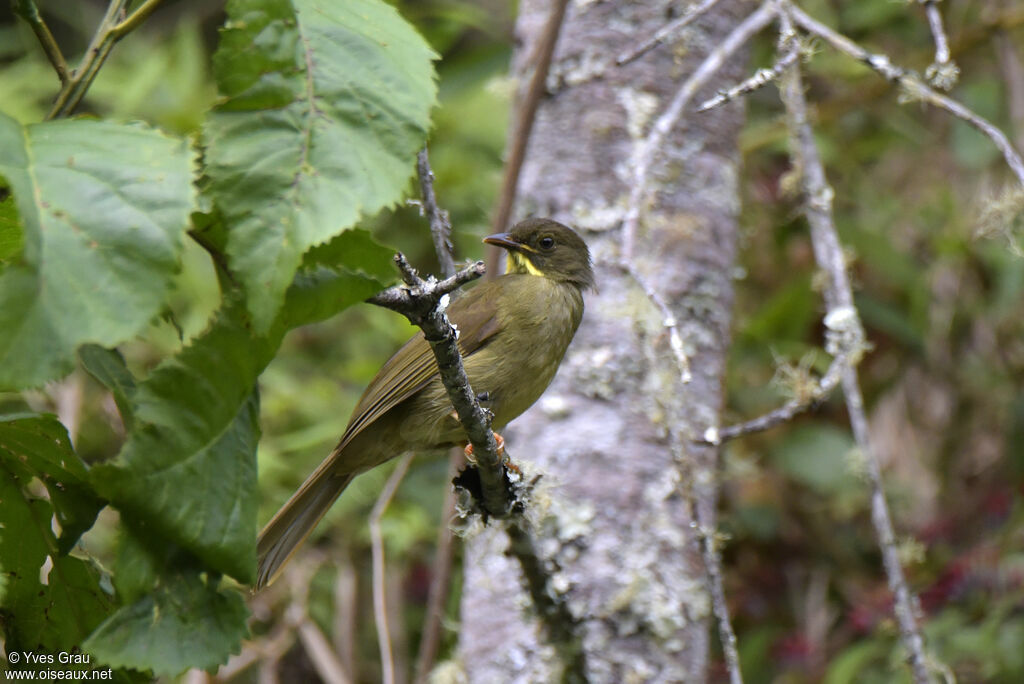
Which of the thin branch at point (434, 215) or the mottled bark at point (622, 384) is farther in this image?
the mottled bark at point (622, 384)

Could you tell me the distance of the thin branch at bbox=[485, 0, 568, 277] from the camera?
3543 mm

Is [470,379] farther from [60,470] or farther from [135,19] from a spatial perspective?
[135,19]

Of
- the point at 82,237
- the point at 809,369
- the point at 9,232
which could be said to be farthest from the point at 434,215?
the point at 809,369

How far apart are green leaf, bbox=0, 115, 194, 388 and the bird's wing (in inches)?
82.1

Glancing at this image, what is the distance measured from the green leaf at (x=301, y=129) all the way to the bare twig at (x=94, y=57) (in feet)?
0.70

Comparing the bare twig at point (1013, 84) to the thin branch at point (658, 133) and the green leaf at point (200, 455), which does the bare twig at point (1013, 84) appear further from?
the green leaf at point (200, 455)

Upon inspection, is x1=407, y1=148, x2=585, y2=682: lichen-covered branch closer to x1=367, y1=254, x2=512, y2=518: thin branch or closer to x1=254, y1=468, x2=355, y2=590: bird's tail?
x1=367, y1=254, x2=512, y2=518: thin branch

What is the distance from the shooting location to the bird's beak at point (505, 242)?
3.66 meters

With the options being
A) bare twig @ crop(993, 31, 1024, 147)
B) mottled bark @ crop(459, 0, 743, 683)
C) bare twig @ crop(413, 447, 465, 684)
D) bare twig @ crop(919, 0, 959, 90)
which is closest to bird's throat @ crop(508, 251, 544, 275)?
mottled bark @ crop(459, 0, 743, 683)

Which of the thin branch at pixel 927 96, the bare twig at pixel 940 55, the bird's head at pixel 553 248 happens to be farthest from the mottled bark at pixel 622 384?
the bare twig at pixel 940 55

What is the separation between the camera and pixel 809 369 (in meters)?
5.32

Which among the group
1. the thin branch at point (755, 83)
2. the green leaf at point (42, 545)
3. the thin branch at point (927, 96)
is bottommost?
the green leaf at point (42, 545)

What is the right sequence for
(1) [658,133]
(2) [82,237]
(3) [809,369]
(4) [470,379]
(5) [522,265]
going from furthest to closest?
1. (3) [809,369]
2. (5) [522,265]
3. (4) [470,379]
4. (1) [658,133]
5. (2) [82,237]

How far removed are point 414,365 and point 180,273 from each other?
220 centimetres
